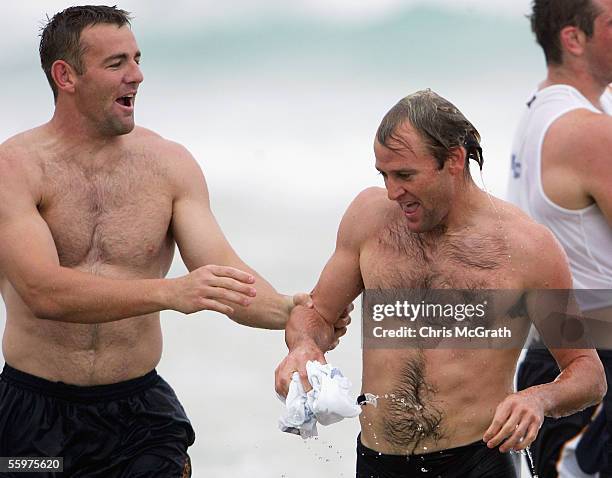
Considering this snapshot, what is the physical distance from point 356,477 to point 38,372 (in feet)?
4.74

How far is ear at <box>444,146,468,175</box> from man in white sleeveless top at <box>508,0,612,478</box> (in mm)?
959

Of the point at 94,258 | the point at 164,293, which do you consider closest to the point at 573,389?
the point at 164,293

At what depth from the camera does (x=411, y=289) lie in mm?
5746

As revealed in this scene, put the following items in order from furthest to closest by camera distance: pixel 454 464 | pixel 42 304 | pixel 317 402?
1. pixel 42 304
2. pixel 454 464
3. pixel 317 402

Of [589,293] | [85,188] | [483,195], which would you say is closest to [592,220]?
[589,293]

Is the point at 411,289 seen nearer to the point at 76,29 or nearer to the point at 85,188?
the point at 85,188

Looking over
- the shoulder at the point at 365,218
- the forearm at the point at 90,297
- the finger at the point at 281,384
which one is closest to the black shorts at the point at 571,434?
the shoulder at the point at 365,218

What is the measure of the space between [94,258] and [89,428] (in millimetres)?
721

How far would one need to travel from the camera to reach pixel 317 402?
5.31 metres

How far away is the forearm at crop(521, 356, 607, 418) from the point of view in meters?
5.31

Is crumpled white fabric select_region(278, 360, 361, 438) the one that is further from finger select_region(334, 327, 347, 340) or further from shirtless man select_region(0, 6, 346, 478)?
shirtless man select_region(0, 6, 346, 478)

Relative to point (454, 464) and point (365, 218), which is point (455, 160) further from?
point (454, 464)

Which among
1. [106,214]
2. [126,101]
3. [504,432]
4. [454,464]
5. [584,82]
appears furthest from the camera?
[584,82]

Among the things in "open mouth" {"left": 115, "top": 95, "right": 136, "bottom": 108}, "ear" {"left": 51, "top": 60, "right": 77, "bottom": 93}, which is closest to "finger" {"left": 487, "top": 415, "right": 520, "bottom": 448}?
"open mouth" {"left": 115, "top": 95, "right": 136, "bottom": 108}
